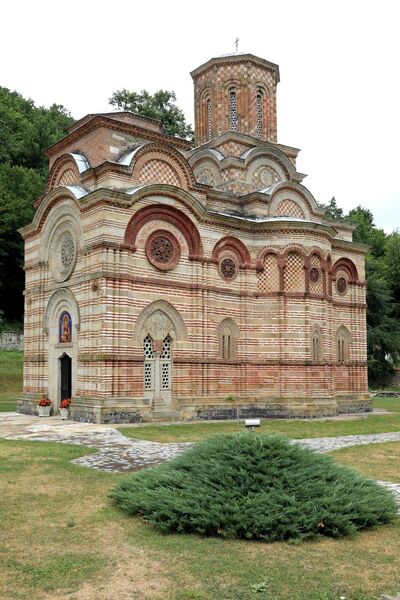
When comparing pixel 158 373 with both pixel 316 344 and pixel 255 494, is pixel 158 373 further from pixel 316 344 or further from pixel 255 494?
pixel 255 494

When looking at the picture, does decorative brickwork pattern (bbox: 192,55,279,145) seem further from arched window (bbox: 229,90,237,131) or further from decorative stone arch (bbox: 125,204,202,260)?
decorative stone arch (bbox: 125,204,202,260)

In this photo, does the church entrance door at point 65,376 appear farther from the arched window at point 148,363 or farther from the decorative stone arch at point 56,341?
the arched window at point 148,363

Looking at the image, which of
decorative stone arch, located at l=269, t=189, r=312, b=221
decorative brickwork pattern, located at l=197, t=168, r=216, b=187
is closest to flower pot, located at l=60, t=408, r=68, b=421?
decorative stone arch, located at l=269, t=189, r=312, b=221

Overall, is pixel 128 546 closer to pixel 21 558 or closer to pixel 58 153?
pixel 21 558

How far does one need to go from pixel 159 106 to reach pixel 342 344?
89.2ft

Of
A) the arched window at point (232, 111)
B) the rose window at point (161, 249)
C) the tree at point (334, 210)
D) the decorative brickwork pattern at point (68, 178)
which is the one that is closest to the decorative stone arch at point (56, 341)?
the rose window at point (161, 249)

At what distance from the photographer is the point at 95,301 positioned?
17047mm

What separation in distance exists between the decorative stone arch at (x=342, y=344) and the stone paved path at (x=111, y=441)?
351 inches

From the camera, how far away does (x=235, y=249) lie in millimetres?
20562

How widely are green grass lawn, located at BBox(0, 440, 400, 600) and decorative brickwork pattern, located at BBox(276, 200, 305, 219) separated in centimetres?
1662

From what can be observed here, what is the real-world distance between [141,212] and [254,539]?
13.2 meters

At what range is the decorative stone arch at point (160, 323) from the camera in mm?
17594

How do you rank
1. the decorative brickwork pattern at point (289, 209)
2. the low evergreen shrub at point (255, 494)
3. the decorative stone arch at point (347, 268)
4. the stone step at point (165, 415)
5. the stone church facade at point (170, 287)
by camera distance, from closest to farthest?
the low evergreen shrub at point (255, 494) < the stone church facade at point (170, 287) < the stone step at point (165, 415) < the decorative brickwork pattern at point (289, 209) < the decorative stone arch at point (347, 268)

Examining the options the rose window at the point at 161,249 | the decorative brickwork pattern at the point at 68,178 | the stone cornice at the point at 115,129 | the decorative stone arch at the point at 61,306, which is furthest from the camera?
the decorative brickwork pattern at the point at 68,178
